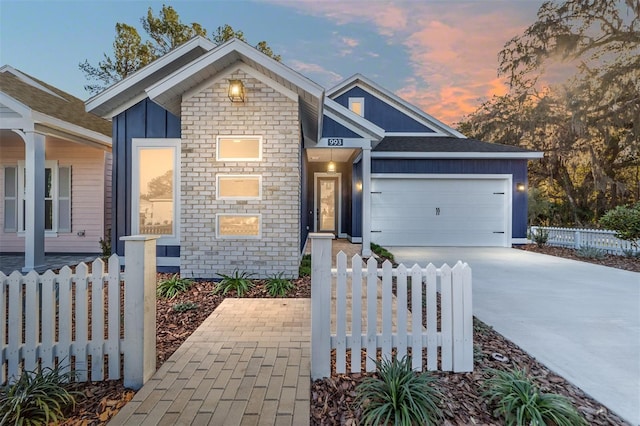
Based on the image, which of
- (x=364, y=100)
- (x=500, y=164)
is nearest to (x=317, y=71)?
(x=364, y=100)

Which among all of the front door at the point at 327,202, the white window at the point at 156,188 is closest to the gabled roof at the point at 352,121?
the white window at the point at 156,188

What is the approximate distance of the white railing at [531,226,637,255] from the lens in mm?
8910

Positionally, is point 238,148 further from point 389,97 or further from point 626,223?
point 626,223

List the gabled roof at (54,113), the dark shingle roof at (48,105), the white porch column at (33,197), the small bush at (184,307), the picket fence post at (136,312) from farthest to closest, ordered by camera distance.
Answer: the dark shingle roof at (48,105)
the gabled roof at (54,113)
the white porch column at (33,197)
the small bush at (184,307)
the picket fence post at (136,312)

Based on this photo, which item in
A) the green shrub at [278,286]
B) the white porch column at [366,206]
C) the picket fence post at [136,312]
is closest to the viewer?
the picket fence post at [136,312]

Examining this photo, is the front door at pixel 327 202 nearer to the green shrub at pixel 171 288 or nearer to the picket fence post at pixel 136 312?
the green shrub at pixel 171 288

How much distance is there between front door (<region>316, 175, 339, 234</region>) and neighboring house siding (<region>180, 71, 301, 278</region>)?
687 centimetres

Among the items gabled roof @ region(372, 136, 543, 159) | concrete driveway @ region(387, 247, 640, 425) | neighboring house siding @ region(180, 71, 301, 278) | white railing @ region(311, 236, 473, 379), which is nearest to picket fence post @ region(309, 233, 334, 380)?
white railing @ region(311, 236, 473, 379)

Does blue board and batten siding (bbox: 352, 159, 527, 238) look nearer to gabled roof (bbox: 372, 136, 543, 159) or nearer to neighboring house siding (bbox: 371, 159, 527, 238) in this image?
neighboring house siding (bbox: 371, 159, 527, 238)

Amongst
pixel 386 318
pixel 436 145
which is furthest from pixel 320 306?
pixel 436 145

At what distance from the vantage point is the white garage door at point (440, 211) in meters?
10.8

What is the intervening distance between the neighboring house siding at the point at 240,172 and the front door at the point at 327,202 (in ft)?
22.5

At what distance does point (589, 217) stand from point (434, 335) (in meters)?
18.0

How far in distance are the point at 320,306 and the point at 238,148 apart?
371 centimetres
